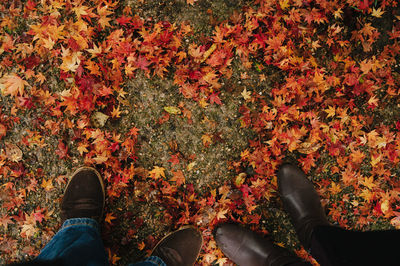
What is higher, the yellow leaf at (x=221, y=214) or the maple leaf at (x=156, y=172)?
the maple leaf at (x=156, y=172)

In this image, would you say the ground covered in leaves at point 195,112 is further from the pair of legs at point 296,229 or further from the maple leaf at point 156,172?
the pair of legs at point 296,229

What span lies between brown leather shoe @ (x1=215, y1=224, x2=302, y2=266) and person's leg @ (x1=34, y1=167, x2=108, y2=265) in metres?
1.13

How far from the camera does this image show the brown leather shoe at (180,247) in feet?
7.86

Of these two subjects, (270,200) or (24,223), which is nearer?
(24,223)

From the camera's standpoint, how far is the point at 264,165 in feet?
8.49

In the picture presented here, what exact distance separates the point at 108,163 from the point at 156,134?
55 cm

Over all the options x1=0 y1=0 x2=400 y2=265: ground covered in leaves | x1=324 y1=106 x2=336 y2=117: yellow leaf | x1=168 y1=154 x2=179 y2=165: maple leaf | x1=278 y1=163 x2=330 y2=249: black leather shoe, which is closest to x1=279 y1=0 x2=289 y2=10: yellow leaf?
x1=0 y1=0 x2=400 y2=265: ground covered in leaves

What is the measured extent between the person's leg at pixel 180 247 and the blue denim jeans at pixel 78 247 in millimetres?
96

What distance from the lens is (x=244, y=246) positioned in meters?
2.48

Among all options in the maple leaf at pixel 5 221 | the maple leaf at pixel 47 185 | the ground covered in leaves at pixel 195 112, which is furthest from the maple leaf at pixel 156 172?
the maple leaf at pixel 5 221

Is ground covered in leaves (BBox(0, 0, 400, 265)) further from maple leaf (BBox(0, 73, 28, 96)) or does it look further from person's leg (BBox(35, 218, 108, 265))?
person's leg (BBox(35, 218, 108, 265))

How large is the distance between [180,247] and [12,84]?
227cm

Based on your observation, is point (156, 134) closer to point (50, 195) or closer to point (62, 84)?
point (62, 84)

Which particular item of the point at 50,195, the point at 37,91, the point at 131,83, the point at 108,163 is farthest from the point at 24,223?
the point at 131,83
